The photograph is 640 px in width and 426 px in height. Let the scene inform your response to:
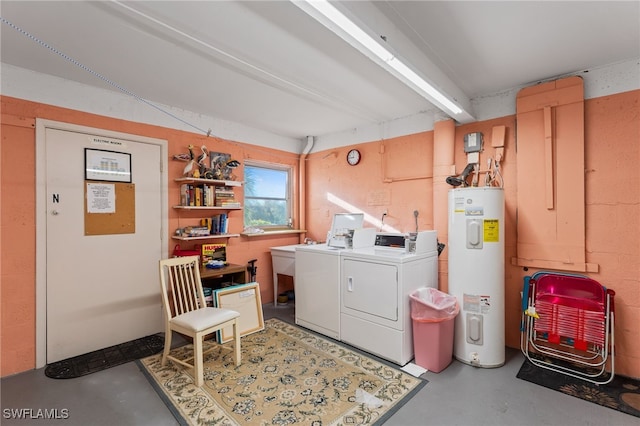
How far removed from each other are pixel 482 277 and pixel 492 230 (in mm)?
439

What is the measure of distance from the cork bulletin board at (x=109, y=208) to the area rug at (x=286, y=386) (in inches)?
53.4

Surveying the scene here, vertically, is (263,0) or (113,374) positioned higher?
(263,0)

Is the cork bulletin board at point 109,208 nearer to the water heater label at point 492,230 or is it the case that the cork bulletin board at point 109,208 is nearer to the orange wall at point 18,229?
the orange wall at point 18,229

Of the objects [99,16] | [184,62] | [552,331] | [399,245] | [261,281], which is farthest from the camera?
[261,281]

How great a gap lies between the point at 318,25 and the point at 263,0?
0.39 metres

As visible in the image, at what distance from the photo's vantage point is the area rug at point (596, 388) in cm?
215

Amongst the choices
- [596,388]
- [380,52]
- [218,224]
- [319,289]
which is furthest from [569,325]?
[218,224]

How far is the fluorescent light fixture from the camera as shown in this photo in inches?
62.1

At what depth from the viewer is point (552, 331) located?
2.65 metres

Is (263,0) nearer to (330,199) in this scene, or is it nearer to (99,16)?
(99,16)

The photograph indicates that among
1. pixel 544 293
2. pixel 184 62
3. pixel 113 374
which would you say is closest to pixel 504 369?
pixel 544 293

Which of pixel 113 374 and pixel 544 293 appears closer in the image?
pixel 113 374

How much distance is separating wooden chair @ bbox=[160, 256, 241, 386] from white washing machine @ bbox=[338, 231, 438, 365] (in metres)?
1.15

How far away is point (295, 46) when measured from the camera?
88.1 inches
